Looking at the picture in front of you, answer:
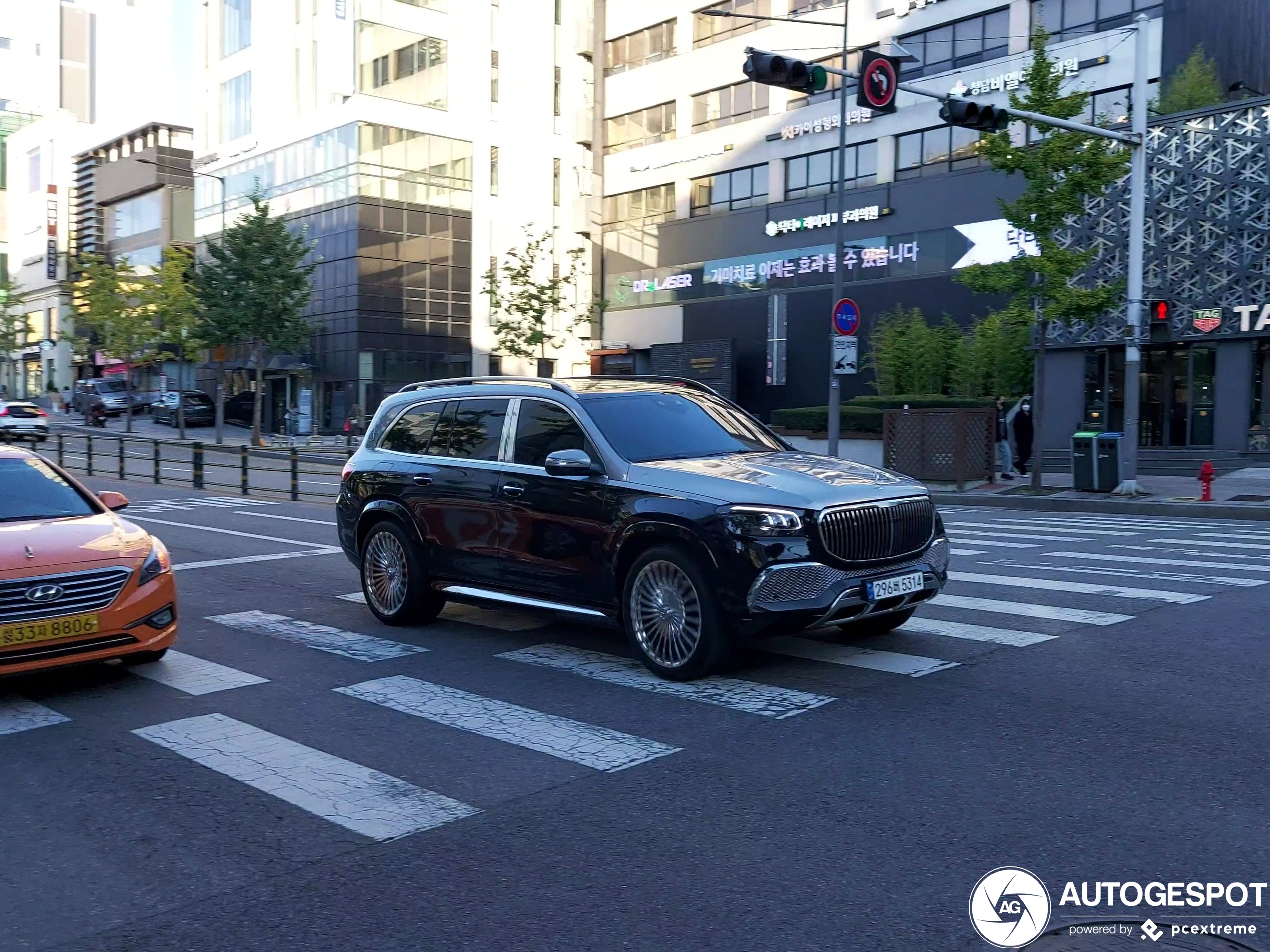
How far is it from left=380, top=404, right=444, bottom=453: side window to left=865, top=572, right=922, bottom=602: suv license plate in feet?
12.5

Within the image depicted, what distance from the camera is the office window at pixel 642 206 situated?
171 ft

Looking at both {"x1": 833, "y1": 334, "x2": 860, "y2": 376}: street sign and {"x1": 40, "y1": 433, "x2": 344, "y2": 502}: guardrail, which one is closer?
{"x1": 40, "y1": 433, "x2": 344, "y2": 502}: guardrail

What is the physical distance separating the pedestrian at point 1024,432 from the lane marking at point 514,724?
2292 centimetres

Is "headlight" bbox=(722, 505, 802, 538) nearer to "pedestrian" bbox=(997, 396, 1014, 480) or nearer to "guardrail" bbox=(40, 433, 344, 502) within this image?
"guardrail" bbox=(40, 433, 344, 502)

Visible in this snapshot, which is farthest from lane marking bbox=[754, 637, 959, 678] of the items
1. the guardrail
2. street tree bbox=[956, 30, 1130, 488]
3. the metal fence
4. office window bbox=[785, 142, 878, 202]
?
office window bbox=[785, 142, 878, 202]

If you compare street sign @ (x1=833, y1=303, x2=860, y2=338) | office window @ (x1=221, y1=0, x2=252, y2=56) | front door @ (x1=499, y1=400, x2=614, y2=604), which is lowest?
front door @ (x1=499, y1=400, x2=614, y2=604)

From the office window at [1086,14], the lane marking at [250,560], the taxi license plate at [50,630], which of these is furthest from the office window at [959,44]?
the taxi license plate at [50,630]

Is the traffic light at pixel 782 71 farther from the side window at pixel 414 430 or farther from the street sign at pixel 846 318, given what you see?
the street sign at pixel 846 318

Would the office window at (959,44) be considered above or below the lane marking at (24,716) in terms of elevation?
above

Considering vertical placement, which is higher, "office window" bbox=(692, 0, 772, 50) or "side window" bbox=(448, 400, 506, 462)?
"office window" bbox=(692, 0, 772, 50)

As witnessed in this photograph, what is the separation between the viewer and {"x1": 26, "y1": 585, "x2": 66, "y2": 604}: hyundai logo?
7059 mm

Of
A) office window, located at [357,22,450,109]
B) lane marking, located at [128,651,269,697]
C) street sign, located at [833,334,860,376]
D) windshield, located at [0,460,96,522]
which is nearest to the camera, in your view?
lane marking, located at [128,651,269,697]

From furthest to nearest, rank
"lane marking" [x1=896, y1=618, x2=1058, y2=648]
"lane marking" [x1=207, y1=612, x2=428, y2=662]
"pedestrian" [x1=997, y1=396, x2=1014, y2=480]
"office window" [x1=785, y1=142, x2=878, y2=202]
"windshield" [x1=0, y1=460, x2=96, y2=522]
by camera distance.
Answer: "office window" [x1=785, y1=142, x2=878, y2=202] → "pedestrian" [x1=997, y1=396, x2=1014, y2=480] → "lane marking" [x1=207, y1=612, x2=428, y2=662] → "lane marking" [x1=896, y1=618, x2=1058, y2=648] → "windshield" [x1=0, y1=460, x2=96, y2=522]

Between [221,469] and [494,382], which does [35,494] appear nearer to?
[494,382]
